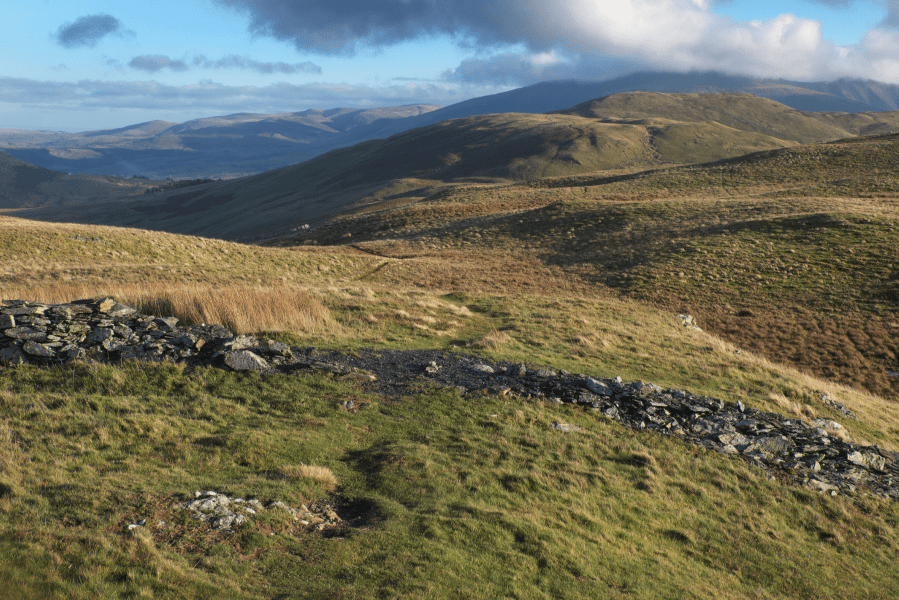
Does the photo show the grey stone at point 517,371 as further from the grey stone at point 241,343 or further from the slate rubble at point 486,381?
the grey stone at point 241,343

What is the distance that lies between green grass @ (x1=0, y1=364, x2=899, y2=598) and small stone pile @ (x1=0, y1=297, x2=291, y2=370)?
0.71 m

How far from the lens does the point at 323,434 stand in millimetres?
11602

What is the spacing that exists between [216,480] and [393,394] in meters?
5.61

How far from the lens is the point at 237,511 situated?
8.25 metres

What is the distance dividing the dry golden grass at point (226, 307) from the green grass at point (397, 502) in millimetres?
4399

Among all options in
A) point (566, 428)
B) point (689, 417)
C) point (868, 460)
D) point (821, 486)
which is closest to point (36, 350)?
point (566, 428)

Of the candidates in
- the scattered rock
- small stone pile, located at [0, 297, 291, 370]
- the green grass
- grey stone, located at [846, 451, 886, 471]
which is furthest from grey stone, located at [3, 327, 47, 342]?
the scattered rock

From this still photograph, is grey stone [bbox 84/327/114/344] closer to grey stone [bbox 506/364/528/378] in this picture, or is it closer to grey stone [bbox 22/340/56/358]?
grey stone [bbox 22/340/56/358]

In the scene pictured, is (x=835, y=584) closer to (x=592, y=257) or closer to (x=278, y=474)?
(x=278, y=474)

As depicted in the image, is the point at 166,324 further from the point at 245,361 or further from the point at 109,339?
the point at 245,361

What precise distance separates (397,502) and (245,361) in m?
7.09

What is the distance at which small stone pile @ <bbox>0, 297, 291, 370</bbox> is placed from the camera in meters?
13.3

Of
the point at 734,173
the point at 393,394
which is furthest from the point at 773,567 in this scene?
the point at 734,173

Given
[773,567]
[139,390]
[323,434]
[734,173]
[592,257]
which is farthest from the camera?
[734,173]
